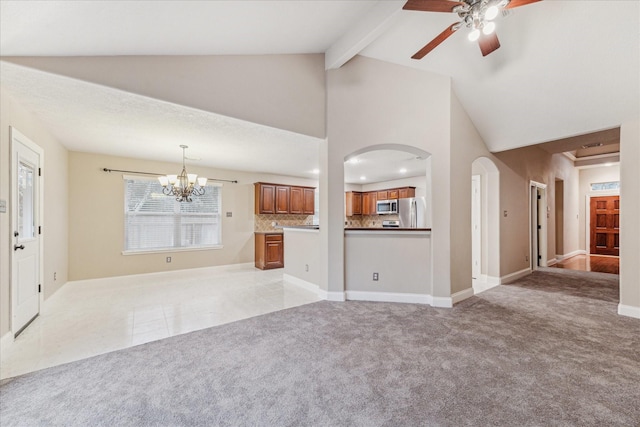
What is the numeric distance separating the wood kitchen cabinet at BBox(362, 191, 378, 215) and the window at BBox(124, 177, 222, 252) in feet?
15.1

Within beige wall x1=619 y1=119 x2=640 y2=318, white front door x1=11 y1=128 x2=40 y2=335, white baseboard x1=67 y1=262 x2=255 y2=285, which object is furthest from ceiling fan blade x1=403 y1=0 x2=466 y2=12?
white baseboard x1=67 y1=262 x2=255 y2=285

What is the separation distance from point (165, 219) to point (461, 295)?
5764 millimetres

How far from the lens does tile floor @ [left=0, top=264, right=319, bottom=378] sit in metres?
2.36

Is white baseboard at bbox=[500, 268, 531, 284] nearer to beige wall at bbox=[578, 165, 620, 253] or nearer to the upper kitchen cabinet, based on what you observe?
the upper kitchen cabinet

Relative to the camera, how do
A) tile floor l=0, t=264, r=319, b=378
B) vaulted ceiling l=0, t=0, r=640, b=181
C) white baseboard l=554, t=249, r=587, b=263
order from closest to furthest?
vaulted ceiling l=0, t=0, r=640, b=181 → tile floor l=0, t=264, r=319, b=378 → white baseboard l=554, t=249, r=587, b=263

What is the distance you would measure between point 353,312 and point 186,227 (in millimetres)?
4344

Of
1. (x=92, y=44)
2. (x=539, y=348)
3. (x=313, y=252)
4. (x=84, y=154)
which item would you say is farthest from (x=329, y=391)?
(x=84, y=154)

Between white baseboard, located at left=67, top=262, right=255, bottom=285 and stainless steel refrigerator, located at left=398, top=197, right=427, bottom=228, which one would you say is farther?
stainless steel refrigerator, located at left=398, top=197, right=427, bottom=228

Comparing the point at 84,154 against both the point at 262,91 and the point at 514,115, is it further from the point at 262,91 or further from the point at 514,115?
the point at 514,115

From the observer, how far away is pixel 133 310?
11.1ft

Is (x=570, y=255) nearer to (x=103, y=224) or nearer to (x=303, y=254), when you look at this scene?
(x=303, y=254)

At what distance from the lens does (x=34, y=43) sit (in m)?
2.02

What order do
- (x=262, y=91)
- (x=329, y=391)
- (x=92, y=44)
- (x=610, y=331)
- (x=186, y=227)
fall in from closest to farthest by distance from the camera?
1. (x=329, y=391)
2. (x=92, y=44)
3. (x=610, y=331)
4. (x=262, y=91)
5. (x=186, y=227)

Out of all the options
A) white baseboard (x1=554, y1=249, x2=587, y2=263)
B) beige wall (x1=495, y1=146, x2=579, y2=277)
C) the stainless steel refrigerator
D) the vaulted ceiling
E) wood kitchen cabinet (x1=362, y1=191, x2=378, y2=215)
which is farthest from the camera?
wood kitchen cabinet (x1=362, y1=191, x2=378, y2=215)
